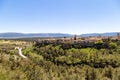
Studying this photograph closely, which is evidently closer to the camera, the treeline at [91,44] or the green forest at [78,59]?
the green forest at [78,59]

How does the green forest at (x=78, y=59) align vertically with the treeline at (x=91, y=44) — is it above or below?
below

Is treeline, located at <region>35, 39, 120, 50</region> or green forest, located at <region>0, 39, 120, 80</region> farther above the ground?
treeline, located at <region>35, 39, 120, 50</region>

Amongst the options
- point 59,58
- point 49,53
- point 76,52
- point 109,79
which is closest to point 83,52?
point 76,52

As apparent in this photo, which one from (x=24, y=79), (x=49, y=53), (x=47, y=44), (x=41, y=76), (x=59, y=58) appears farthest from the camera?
(x=47, y=44)

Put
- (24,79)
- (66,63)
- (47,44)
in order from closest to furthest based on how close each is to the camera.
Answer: (24,79)
(66,63)
(47,44)

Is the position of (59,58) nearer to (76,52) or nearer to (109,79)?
(76,52)

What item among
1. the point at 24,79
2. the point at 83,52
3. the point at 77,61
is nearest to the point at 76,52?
the point at 83,52

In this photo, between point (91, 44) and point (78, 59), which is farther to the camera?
point (91, 44)

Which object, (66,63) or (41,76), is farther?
(66,63)

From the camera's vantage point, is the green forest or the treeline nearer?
the green forest

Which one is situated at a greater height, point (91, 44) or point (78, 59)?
point (91, 44)

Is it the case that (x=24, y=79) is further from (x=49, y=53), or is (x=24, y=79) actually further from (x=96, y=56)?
(x=49, y=53)
